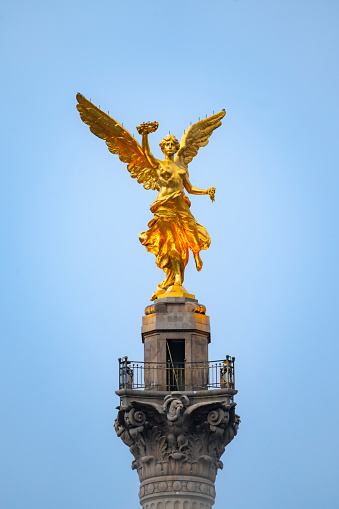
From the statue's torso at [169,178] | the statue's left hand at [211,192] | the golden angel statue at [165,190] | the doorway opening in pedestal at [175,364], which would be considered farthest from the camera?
the statue's left hand at [211,192]

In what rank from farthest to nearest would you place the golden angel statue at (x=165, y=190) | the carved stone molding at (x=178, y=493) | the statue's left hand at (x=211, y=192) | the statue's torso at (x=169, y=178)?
the statue's left hand at (x=211, y=192)
the statue's torso at (x=169, y=178)
the golden angel statue at (x=165, y=190)
the carved stone molding at (x=178, y=493)

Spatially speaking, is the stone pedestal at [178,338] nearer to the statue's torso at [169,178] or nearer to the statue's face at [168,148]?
the statue's torso at [169,178]

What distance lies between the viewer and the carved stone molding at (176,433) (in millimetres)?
57562

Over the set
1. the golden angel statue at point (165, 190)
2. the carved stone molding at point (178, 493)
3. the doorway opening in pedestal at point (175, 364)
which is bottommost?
the carved stone molding at point (178, 493)

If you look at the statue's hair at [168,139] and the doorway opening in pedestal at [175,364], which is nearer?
the doorway opening in pedestal at [175,364]

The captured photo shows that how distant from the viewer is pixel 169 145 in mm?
62969

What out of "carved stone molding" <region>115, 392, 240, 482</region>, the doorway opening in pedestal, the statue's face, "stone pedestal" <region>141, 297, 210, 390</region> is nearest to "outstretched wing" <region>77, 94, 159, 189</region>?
the statue's face

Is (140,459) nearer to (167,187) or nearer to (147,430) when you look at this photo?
(147,430)

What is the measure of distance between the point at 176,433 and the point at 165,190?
992 cm

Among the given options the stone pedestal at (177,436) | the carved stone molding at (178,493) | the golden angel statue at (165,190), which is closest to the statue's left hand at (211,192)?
the golden angel statue at (165,190)

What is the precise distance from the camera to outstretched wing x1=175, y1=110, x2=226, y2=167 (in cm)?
6372

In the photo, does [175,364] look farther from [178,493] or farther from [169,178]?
[169,178]

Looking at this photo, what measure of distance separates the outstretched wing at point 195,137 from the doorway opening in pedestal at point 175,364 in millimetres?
7558

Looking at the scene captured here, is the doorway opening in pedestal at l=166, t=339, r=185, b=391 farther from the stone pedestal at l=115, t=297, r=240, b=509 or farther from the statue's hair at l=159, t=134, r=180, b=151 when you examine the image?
the statue's hair at l=159, t=134, r=180, b=151
